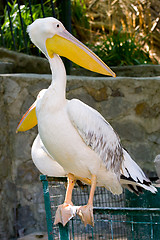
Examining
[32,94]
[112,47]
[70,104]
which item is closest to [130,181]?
[70,104]

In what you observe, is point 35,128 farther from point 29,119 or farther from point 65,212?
point 65,212

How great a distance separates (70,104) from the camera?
2098 millimetres

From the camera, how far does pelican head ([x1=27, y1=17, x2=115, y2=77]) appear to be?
2186mm

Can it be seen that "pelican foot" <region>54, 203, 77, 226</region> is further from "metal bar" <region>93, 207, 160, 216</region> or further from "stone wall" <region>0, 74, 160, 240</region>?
"stone wall" <region>0, 74, 160, 240</region>

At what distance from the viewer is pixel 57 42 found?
2.21 m

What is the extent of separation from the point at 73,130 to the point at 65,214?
426 mm

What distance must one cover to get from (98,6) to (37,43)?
17.5ft

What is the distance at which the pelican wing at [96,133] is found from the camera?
2.09 meters

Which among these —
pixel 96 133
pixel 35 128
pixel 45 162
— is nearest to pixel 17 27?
pixel 35 128

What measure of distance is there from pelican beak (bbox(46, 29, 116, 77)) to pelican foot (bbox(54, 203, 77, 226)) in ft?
2.41

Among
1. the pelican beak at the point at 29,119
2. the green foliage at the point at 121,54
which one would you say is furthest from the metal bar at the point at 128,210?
the green foliage at the point at 121,54

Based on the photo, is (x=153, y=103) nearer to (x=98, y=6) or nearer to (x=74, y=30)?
(x=74, y=30)

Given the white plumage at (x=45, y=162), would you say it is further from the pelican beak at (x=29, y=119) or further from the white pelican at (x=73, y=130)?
the white pelican at (x=73, y=130)

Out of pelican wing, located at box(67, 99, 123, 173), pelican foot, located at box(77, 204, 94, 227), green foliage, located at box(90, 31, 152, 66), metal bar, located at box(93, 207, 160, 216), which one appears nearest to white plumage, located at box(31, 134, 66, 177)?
pelican wing, located at box(67, 99, 123, 173)
